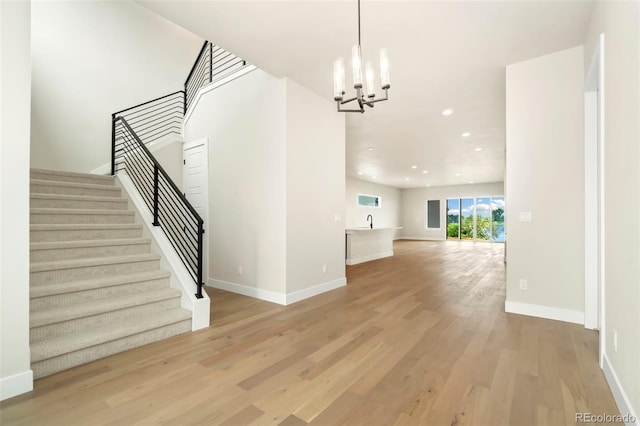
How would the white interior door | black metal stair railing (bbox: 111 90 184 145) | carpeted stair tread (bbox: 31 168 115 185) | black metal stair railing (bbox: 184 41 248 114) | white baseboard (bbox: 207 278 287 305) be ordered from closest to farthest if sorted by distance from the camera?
carpeted stair tread (bbox: 31 168 115 185), white baseboard (bbox: 207 278 287 305), the white interior door, black metal stair railing (bbox: 184 41 248 114), black metal stair railing (bbox: 111 90 184 145)

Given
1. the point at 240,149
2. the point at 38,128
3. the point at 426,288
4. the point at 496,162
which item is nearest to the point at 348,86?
the point at 240,149

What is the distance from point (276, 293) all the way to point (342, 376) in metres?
1.97

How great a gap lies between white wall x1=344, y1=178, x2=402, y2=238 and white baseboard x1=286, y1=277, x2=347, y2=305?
7.02m

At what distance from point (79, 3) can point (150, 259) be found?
18.3 ft

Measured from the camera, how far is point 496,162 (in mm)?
8969

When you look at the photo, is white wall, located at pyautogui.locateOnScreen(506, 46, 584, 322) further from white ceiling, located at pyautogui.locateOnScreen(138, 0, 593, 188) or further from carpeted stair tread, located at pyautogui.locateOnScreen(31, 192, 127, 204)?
carpeted stair tread, located at pyautogui.locateOnScreen(31, 192, 127, 204)

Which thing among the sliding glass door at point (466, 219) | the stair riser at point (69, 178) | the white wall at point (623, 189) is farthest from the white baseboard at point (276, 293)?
the sliding glass door at point (466, 219)

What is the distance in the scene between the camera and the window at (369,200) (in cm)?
1317

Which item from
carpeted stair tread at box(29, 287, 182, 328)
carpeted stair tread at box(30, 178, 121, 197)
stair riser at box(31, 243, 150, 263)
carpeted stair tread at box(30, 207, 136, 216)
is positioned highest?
carpeted stair tread at box(30, 178, 121, 197)

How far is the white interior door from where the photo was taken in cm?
486

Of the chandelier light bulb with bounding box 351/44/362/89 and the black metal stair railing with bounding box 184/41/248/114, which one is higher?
the black metal stair railing with bounding box 184/41/248/114

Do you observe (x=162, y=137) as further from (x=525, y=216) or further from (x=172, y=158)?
(x=525, y=216)

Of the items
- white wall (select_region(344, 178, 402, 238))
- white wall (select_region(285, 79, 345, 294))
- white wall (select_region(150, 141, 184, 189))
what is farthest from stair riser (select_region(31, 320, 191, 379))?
white wall (select_region(344, 178, 402, 238))

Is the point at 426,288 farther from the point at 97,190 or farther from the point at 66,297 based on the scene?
the point at 97,190
